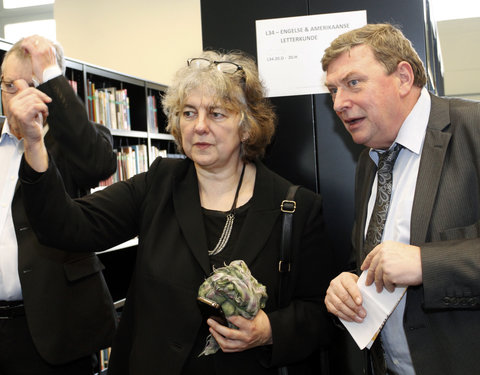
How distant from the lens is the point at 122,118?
4910mm

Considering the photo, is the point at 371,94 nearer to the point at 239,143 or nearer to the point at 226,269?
the point at 239,143

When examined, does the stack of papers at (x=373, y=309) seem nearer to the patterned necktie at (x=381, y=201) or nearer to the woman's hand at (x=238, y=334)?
the patterned necktie at (x=381, y=201)

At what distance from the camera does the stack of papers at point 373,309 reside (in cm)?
126

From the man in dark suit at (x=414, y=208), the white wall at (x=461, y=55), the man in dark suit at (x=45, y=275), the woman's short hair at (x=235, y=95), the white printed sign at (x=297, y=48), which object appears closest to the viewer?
the man in dark suit at (x=414, y=208)

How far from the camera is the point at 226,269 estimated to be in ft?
4.56

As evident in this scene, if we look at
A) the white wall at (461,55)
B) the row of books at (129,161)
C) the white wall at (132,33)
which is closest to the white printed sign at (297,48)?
the row of books at (129,161)

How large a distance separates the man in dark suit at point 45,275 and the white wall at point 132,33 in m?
4.60

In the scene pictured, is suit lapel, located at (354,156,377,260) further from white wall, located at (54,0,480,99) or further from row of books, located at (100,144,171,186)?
white wall, located at (54,0,480,99)

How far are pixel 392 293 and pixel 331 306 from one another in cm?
21

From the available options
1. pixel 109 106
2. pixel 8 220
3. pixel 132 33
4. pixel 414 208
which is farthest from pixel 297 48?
pixel 132 33

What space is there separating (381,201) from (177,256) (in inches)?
27.9

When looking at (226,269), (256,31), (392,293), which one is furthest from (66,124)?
(392,293)

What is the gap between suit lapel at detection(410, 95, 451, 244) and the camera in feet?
4.21

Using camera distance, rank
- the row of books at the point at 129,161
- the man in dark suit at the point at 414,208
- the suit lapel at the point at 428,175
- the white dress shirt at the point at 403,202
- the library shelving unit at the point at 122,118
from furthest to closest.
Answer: the row of books at the point at 129,161 < the library shelving unit at the point at 122,118 < the white dress shirt at the point at 403,202 < the suit lapel at the point at 428,175 < the man in dark suit at the point at 414,208
